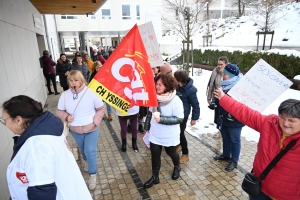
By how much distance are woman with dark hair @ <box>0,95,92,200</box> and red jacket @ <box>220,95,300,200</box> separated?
5.83ft

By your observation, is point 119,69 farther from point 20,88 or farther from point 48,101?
point 48,101

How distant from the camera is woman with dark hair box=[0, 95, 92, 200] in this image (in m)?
1.44

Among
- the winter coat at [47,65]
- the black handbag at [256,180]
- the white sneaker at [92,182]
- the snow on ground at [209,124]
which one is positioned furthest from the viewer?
the winter coat at [47,65]

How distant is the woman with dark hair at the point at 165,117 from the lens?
2951 mm

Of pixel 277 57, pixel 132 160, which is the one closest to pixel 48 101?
pixel 132 160

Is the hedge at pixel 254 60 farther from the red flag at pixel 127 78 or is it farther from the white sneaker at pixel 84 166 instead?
the white sneaker at pixel 84 166

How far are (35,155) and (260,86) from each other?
2.44 meters

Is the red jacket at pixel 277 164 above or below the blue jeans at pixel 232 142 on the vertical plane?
above

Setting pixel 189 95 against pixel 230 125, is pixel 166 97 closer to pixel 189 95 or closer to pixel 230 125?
pixel 189 95

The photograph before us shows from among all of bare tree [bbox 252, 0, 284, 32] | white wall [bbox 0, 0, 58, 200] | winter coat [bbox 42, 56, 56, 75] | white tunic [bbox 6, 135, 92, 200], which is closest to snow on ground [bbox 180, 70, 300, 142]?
white wall [bbox 0, 0, 58, 200]

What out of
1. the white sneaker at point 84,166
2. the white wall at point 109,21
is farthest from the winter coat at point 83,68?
the white wall at point 109,21

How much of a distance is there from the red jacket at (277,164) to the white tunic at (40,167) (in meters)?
1.77

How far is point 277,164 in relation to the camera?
1894mm

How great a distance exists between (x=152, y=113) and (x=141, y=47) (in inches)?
40.1
